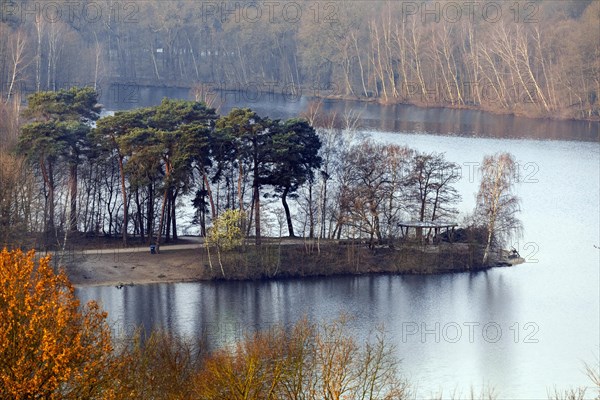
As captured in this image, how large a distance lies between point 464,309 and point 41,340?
1685 cm

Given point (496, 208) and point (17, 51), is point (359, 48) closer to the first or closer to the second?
point (17, 51)

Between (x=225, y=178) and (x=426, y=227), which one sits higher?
(x=225, y=178)

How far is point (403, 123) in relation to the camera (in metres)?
56.4

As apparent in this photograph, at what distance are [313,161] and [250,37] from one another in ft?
116

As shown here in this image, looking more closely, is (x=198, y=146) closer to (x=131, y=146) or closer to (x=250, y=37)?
(x=131, y=146)

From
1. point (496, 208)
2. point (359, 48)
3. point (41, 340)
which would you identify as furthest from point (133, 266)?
point (359, 48)

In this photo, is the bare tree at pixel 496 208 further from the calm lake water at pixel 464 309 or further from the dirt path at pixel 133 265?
the dirt path at pixel 133 265

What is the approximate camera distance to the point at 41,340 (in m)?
12.4

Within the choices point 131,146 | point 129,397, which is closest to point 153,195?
point 131,146

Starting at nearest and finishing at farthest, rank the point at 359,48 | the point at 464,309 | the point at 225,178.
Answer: the point at 464,309 < the point at 225,178 < the point at 359,48

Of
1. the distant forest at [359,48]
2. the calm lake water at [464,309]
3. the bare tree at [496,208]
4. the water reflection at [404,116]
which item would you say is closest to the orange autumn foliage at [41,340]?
the calm lake water at [464,309]

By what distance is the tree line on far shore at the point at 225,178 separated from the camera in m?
31.1

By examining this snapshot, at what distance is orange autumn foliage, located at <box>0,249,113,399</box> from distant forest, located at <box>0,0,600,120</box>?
46.4 metres

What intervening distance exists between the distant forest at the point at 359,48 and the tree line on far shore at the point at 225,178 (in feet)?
87.6
